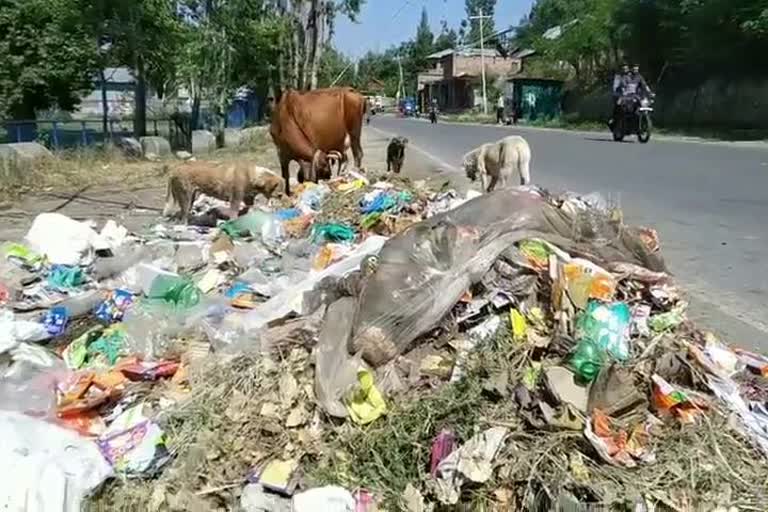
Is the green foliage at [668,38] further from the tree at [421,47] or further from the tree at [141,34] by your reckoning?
the tree at [421,47]

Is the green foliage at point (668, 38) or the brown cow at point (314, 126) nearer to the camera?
the brown cow at point (314, 126)

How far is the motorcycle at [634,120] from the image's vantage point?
67.7 feet

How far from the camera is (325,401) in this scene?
354 cm

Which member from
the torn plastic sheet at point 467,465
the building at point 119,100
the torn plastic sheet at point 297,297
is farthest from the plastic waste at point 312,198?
the building at point 119,100

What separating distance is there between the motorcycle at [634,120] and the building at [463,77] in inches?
1992

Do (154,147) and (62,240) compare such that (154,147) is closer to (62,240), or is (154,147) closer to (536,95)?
(62,240)

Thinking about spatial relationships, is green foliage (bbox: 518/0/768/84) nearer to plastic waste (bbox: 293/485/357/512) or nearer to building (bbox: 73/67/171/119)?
building (bbox: 73/67/171/119)

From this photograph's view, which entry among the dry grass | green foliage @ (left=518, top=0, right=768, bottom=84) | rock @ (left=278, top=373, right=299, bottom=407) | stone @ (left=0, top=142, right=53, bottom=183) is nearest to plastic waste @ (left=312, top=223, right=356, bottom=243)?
rock @ (left=278, top=373, right=299, bottom=407)

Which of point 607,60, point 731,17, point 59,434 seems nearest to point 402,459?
point 59,434

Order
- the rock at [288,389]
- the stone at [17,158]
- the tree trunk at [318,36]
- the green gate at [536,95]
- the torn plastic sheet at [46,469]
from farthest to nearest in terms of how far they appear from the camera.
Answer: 1. the green gate at [536,95]
2. the tree trunk at [318,36]
3. the stone at [17,158]
4. the rock at [288,389]
5. the torn plastic sheet at [46,469]

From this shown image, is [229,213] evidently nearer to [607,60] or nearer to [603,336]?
[603,336]

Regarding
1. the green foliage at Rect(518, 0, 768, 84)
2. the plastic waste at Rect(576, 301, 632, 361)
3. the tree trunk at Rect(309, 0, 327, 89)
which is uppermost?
the green foliage at Rect(518, 0, 768, 84)

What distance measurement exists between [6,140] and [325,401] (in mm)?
18832

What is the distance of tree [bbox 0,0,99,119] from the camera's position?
76.6 ft
